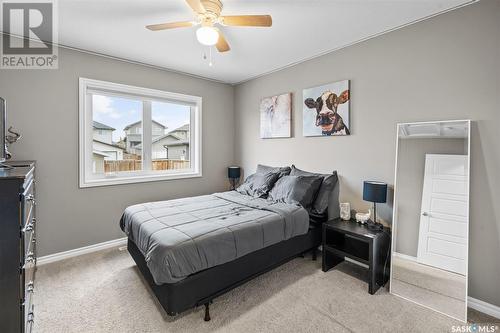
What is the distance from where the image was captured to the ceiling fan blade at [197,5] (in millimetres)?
1725

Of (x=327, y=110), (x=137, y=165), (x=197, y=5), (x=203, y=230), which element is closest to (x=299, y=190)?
(x=327, y=110)

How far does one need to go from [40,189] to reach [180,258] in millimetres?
2267

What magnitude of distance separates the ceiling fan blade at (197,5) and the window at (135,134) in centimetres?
206

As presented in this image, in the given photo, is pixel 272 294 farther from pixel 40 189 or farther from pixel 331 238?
pixel 40 189

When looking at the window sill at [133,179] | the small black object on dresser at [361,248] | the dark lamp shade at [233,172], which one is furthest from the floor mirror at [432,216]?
the window sill at [133,179]

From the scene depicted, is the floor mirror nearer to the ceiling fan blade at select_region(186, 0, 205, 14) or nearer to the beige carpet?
the beige carpet

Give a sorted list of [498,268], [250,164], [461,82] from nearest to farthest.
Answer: [498,268] → [461,82] → [250,164]

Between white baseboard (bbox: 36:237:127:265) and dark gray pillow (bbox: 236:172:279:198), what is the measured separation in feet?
6.31

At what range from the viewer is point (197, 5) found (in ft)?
5.83

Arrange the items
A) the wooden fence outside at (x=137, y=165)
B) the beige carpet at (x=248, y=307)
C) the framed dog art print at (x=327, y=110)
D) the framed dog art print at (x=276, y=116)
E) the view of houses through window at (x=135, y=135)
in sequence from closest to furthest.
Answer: the beige carpet at (x=248, y=307) < the framed dog art print at (x=327, y=110) < the view of houses through window at (x=135, y=135) < the wooden fence outside at (x=137, y=165) < the framed dog art print at (x=276, y=116)

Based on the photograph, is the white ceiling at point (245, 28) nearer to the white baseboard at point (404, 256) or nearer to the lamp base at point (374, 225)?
the lamp base at point (374, 225)

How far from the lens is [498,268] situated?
1.97 meters

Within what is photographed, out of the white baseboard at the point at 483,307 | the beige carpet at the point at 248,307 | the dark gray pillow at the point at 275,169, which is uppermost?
the dark gray pillow at the point at 275,169

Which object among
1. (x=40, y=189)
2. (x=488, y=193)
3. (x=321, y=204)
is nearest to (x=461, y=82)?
(x=488, y=193)
